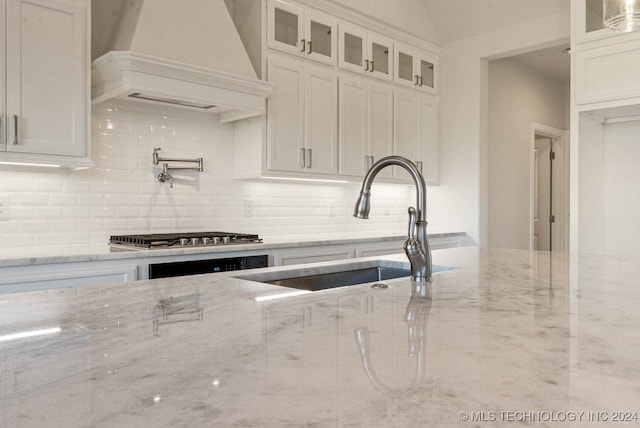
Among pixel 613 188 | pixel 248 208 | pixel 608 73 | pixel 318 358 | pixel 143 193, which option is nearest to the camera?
pixel 318 358

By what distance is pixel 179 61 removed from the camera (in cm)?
313

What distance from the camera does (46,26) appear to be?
9.11ft

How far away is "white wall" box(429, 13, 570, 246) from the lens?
4.98 metres

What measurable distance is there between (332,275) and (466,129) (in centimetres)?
358

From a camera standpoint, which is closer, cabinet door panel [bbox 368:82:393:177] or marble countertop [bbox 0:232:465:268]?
marble countertop [bbox 0:232:465:268]

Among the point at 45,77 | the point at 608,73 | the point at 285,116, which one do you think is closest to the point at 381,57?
the point at 285,116

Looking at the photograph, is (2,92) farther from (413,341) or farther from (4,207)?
(413,341)

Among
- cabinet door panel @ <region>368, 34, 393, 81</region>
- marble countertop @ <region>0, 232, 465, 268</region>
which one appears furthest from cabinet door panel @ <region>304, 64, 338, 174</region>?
marble countertop @ <region>0, 232, 465, 268</region>

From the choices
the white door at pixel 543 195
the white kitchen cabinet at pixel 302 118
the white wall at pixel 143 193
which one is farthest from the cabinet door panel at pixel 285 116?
the white door at pixel 543 195

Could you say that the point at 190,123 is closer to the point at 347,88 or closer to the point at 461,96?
the point at 347,88

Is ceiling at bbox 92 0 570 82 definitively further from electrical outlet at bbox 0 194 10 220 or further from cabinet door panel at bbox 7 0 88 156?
electrical outlet at bbox 0 194 10 220

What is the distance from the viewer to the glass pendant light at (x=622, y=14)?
1973 mm

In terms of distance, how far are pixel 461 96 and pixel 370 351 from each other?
15.3 feet

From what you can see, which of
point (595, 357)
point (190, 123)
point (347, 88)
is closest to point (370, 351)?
point (595, 357)
